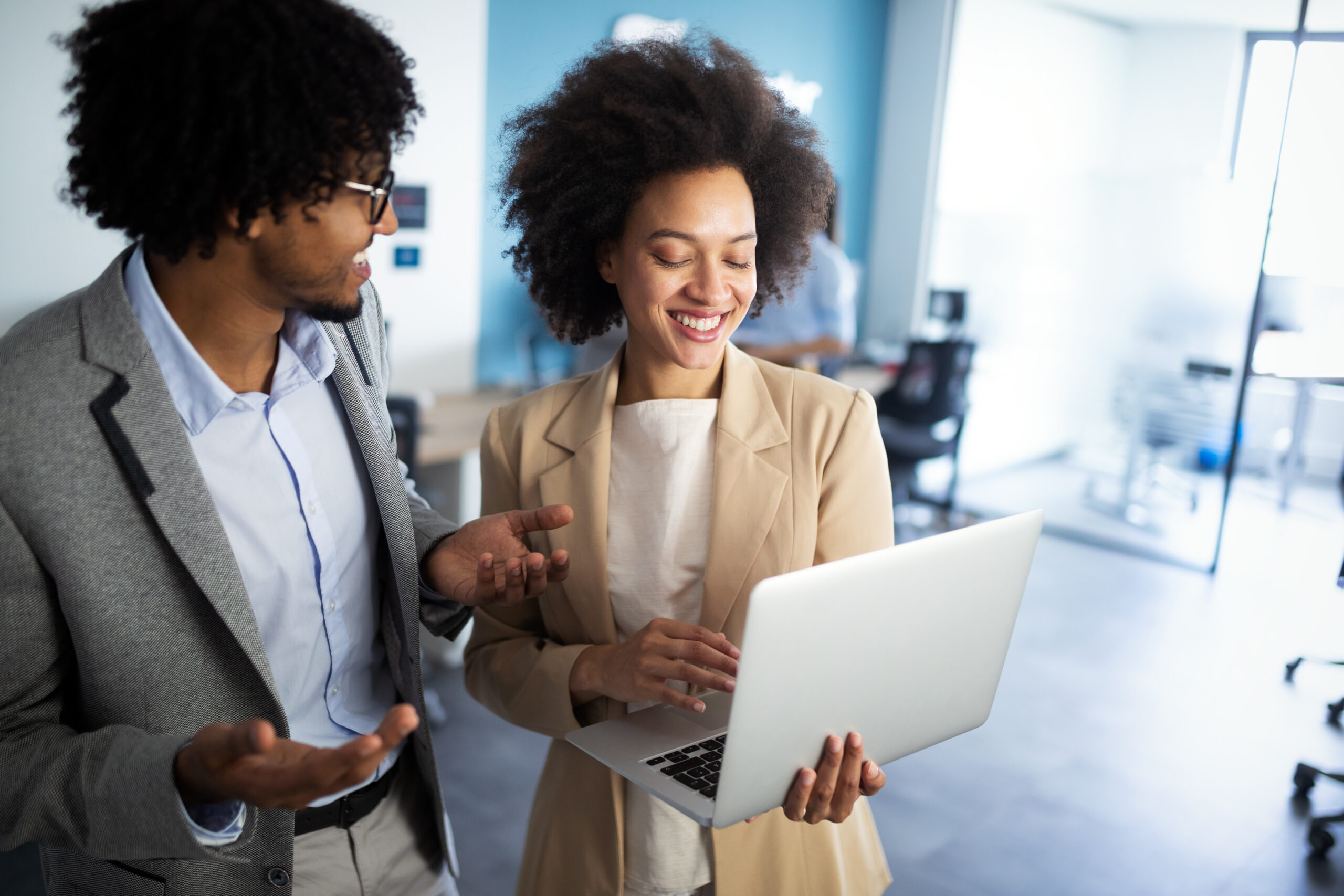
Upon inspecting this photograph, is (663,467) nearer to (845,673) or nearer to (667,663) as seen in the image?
(667,663)

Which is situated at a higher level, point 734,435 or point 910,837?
point 734,435

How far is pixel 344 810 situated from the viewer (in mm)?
1267

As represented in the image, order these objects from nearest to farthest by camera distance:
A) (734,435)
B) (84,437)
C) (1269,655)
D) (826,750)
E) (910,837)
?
(84,437), (826,750), (734,435), (910,837), (1269,655)

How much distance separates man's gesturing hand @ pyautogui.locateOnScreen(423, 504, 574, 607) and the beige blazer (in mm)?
114

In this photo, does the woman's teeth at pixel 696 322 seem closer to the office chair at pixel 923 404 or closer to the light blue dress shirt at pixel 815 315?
the light blue dress shirt at pixel 815 315

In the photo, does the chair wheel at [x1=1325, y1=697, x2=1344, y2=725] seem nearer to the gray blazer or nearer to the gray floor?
the gray floor

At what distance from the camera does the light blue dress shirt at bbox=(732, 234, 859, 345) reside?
16.0 feet

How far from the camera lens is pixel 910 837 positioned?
2.95 metres

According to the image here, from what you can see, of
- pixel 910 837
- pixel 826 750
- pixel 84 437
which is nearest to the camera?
pixel 84 437

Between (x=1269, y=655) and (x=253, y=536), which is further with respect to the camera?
(x=1269, y=655)

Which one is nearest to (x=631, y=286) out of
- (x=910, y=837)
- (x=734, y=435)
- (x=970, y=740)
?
(x=734, y=435)

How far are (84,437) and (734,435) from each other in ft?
2.57

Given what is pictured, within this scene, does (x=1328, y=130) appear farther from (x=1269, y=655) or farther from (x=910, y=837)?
(x=910, y=837)

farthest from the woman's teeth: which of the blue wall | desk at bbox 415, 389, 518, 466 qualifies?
the blue wall
